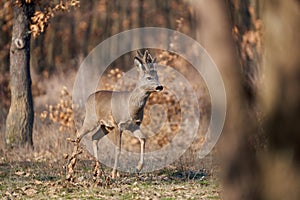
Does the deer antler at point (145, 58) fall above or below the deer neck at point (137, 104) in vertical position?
above

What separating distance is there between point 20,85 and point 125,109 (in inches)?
170

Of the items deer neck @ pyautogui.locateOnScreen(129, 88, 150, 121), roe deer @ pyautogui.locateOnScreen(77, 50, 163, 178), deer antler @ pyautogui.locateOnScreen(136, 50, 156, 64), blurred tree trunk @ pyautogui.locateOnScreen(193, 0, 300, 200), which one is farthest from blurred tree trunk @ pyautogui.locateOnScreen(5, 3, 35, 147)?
blurred tree trunk @ pyautogui.locateOnScreen(193, 0, 300, 200)

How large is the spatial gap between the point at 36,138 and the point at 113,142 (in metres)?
2.87

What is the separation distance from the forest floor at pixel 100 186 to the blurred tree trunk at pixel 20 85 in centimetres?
317

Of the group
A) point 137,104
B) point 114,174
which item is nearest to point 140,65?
point 137,104

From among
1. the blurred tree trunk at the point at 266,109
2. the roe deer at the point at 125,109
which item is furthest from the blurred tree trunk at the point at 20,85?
the blurred tree trunk at the point at 266,109

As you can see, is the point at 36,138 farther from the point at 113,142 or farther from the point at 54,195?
the point at 54,195

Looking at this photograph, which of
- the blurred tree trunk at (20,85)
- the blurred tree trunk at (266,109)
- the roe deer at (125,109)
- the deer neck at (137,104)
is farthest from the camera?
the blurred tree trunk at (20,85)

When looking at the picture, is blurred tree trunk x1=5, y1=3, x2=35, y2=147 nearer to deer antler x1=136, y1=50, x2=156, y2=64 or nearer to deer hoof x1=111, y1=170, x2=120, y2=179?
deer antler x1=136, y1=50, x2=156, y2=64

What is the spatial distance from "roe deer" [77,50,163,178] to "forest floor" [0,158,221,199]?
58 cm

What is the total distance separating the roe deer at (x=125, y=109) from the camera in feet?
41.7

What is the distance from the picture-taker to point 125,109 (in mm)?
12938

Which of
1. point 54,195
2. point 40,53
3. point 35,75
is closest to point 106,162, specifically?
point 54,195

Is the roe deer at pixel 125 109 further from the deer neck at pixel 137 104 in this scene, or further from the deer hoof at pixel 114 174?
the deer hoof at pixel 114 174
